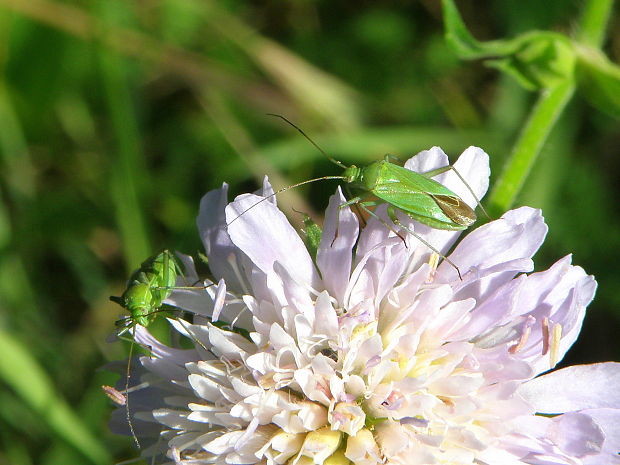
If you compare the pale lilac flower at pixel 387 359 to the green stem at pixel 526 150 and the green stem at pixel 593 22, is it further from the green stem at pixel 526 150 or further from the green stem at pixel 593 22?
the green stem at pixel 593 22

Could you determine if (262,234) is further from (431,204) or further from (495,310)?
(495,310)

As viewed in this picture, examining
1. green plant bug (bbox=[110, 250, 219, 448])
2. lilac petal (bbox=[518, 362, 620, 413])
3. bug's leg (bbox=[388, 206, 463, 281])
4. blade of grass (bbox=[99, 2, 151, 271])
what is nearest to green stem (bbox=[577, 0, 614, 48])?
bug's leg (bbox=[388, 206, 463, 281])

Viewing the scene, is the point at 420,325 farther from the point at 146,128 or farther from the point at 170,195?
the point at 146,128

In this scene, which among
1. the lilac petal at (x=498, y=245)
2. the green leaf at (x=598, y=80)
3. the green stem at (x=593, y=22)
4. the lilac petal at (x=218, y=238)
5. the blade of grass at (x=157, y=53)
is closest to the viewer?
the lilac petal at (x=498, y=245)

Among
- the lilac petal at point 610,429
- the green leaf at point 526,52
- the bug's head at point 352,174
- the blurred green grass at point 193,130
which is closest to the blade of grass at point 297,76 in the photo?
the blurred green grass at point 193,130

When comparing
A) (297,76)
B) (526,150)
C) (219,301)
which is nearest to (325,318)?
(219,301)

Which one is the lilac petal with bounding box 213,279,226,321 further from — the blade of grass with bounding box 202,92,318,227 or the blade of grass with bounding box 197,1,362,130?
the blade of grass with bounding box 197,1,362,130
